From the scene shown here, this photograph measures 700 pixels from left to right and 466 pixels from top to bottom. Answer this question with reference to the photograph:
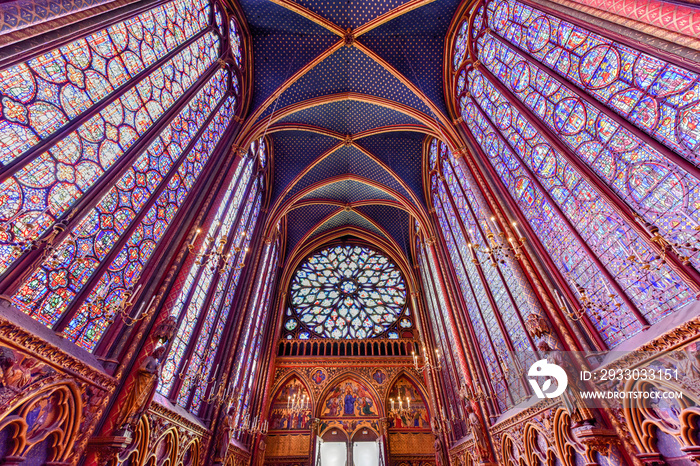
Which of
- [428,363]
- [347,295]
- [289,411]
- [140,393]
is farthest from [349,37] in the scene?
[289,411]

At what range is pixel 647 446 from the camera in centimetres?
528

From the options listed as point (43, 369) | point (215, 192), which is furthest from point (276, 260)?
point (43, 369)

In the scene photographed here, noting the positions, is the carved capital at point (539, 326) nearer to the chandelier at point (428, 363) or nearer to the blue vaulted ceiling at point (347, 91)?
the chandelier at point (428, 363)

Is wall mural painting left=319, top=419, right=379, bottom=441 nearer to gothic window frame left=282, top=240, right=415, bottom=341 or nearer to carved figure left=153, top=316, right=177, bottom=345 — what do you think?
gothic window frame left=282, top=240, right=415, bottom=341

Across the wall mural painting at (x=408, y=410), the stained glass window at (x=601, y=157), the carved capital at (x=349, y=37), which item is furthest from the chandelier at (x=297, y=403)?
the carved capital at (x=349, y=37)

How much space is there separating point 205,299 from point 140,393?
14.9 feet

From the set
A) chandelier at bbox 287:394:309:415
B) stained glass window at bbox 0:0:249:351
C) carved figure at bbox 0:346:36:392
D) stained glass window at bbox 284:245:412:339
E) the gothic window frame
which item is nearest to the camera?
carved figure at bbox 0:346:36:392

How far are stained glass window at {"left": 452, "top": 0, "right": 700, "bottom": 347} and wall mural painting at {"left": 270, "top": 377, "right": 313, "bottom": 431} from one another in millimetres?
14969

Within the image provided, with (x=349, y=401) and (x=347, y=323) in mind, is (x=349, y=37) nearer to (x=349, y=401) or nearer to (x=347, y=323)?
(x=347, y=323)

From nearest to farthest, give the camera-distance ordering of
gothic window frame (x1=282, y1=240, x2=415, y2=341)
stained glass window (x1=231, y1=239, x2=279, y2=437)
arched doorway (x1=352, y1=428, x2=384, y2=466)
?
stained glass window (x1=231, y1=239, x2=279, y2=437) < arched doorway (x1=352, y1=428, x2=384, y2=466) < gothic window frame (x1=282, y1=240, x2=415, y2=341)

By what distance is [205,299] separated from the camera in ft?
34.8

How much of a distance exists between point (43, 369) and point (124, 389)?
1747 mm

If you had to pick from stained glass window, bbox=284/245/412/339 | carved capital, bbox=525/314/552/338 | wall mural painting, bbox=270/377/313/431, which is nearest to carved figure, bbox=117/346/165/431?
carved capital, bbox=525/314/552/338

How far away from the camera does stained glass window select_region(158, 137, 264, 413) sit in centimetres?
871
